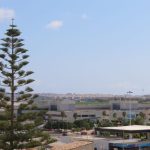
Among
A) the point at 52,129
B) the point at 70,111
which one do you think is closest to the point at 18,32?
the point at 52,129

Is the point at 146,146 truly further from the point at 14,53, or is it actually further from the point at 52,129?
the point at 52,129

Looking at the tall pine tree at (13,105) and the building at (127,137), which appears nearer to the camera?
the tall pine tree at (13,105)

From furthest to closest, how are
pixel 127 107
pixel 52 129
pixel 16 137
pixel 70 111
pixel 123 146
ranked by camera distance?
1. pixel 127 107
2. pixel 70 111
3. pixel 52 129
4. pixel 123 146
5. pixel 16 137

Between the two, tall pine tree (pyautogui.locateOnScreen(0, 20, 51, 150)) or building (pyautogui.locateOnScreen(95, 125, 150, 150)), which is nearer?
tall pine tree (pyautogui.locateOnScreen(0, 20, 51, 150))

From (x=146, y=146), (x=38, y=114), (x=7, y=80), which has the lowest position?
(x=146, y=146)

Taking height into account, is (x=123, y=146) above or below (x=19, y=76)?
below

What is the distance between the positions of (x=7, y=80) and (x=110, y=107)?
7385 centimetres

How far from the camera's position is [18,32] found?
25812mm

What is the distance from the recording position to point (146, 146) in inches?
1713

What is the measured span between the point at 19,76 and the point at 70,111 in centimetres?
6009

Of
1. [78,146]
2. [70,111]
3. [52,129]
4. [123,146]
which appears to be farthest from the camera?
[70,111]

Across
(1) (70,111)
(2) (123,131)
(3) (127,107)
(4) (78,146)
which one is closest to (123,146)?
(2) (123,131)

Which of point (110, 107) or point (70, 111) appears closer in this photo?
point (70, 111)

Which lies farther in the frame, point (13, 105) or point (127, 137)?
point (127, 137)
